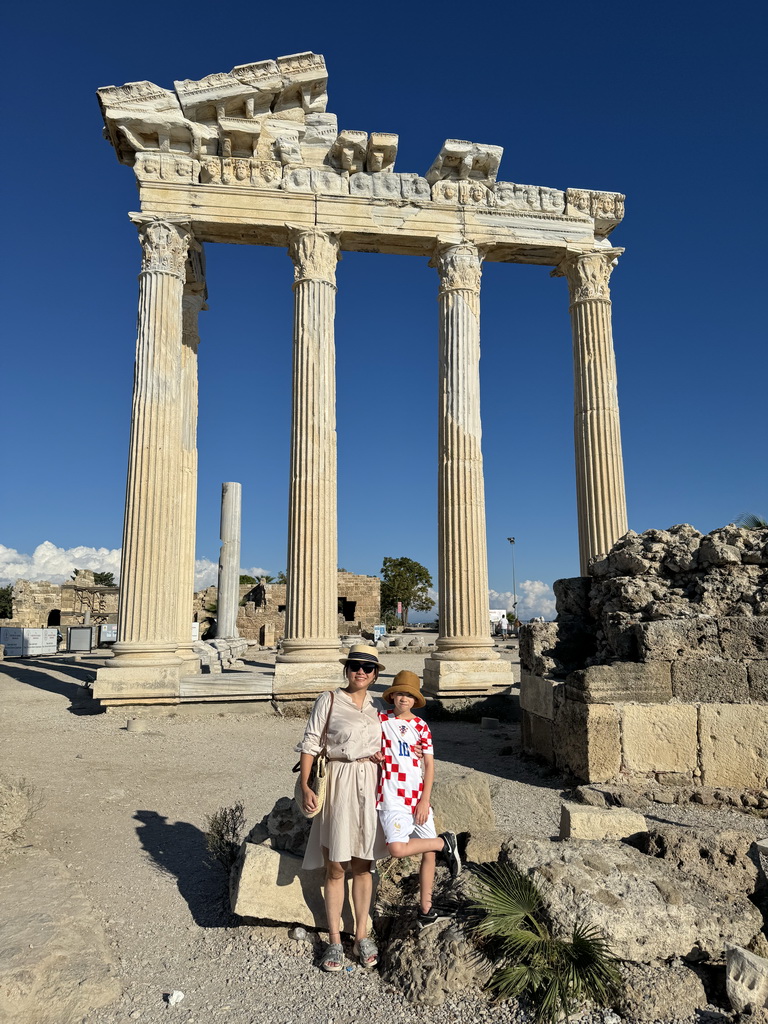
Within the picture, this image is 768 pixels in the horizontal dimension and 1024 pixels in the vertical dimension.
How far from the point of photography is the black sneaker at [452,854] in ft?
13.4

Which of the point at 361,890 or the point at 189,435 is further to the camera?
the point at 189,435

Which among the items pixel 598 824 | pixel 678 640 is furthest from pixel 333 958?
pixel 678 640

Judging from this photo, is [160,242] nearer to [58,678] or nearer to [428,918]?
[58,678]

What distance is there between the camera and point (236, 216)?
14148mm

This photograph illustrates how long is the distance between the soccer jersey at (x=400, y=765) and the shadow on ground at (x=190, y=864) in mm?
1371

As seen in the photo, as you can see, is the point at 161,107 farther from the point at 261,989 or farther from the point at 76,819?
the point at 261,989

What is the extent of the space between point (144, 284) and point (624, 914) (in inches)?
527

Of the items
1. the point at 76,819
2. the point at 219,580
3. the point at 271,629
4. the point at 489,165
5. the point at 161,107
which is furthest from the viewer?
the point at 271,629

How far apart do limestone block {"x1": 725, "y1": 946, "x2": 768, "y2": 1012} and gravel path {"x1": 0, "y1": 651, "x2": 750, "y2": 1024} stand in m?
0.21

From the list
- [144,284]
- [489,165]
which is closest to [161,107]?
[144,284]

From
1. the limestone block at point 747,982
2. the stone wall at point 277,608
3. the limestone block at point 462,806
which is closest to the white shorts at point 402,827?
the limestone block at point 462,806

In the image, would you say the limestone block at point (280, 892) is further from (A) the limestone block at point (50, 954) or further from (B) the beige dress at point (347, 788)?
(A) the limestone block at point (50, 954)

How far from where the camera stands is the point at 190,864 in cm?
510

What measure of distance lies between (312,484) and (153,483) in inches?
117
